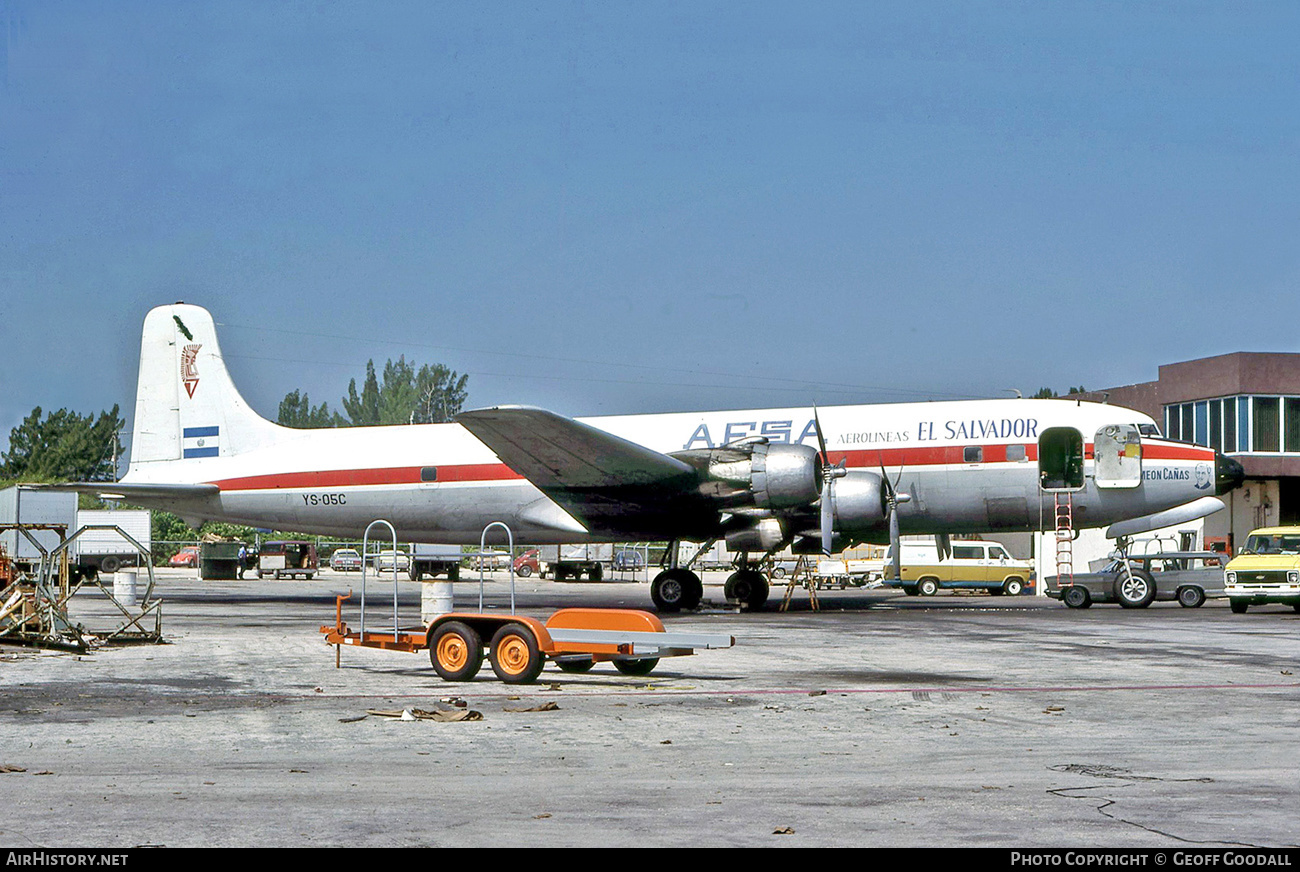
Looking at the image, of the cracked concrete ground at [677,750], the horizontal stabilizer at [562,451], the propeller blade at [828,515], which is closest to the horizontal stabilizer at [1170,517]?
the propeller blade at [828,515]

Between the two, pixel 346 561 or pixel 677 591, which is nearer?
pixel 677 591

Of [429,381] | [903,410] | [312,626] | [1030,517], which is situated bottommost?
[312,626]

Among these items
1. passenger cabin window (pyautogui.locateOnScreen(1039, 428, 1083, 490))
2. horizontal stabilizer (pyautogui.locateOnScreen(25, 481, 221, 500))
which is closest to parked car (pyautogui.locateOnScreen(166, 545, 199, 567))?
horizontal stabilizer (pyautogui.locateOnScreen(25, 481, 221, 500))

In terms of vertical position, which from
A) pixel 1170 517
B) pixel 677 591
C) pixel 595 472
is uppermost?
pixel 595 472

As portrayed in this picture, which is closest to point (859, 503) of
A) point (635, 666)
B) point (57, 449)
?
point (635, 666)

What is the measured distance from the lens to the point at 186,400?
32.8 metres

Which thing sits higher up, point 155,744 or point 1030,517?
point 1030,517

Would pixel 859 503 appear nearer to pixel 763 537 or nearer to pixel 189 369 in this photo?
pixel 763 537

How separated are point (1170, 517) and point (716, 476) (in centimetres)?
1211

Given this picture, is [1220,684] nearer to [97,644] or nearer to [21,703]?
[21,703]

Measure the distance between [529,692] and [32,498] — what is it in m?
36.3

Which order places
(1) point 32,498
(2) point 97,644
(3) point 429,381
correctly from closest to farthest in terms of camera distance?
1. (2) point 97,644
2. (1) point 32,498
3. (3) point 429,381

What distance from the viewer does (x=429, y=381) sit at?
132125mm
